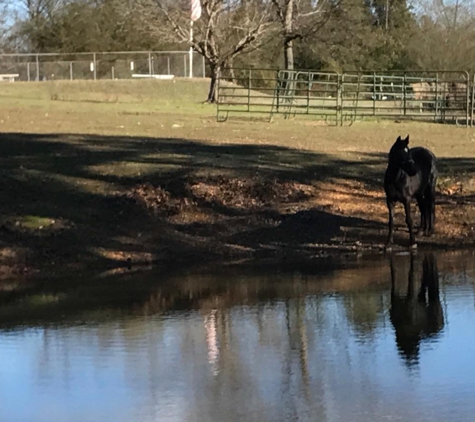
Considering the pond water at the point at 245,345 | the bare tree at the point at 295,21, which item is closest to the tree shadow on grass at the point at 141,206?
the pond water at the point at 245,345

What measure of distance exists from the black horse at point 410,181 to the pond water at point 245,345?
4.03 ft

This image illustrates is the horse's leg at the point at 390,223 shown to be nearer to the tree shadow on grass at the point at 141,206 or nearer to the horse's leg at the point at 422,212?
the tree shadow on grass at the point at 141,206

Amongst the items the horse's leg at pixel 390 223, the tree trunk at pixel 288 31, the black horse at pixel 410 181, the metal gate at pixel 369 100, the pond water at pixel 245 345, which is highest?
the tree trunk at pixel 288 31

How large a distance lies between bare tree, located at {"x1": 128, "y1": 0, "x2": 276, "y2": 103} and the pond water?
35.4 meters

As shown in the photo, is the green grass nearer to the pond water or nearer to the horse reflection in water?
the horse reflection in water

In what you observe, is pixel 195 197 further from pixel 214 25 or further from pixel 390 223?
pixel 214 25

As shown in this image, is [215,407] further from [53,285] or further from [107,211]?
[107,211]

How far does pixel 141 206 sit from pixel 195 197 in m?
1.01

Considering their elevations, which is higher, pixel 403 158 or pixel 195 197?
pixel 403 158

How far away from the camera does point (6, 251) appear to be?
11.9 metres

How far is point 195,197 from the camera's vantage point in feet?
47.8

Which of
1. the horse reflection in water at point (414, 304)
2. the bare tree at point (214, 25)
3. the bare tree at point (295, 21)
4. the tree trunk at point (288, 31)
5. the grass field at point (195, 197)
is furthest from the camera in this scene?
the bare tree at point (295, 21)

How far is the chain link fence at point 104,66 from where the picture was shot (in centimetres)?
5462

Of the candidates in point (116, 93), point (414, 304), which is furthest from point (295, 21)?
point (414, 304)
